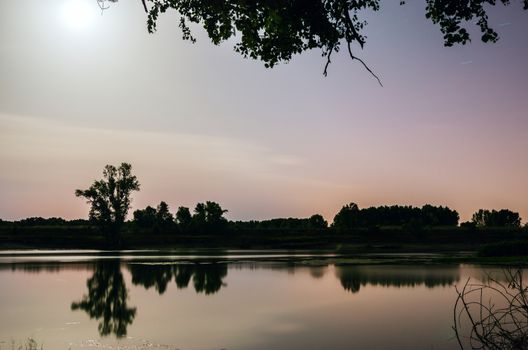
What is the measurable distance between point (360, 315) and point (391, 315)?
49.1 inches

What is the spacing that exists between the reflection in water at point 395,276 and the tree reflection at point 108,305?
1262 centimetres

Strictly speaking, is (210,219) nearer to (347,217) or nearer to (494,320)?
(347,217)

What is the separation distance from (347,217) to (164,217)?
214 feet

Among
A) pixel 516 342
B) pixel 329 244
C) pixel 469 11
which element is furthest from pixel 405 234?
pixel 516 342

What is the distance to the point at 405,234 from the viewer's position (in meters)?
118

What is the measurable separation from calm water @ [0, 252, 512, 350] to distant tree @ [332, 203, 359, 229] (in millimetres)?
143558

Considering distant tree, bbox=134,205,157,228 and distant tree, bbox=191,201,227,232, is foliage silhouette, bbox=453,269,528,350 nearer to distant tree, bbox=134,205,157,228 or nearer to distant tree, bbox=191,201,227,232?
distant tree, bbox=191,201,227,232

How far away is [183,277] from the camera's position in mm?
38094

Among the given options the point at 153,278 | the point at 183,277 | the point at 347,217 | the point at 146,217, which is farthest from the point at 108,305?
the point at 347,217

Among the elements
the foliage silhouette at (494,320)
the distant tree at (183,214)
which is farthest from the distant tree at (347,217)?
the foliage silhouette at (494,320)

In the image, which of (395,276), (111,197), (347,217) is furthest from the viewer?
(347,217)

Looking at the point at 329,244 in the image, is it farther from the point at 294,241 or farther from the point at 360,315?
the point at 360,315

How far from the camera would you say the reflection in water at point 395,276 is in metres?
33.2

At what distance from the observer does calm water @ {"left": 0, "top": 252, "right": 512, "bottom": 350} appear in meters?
17.4
